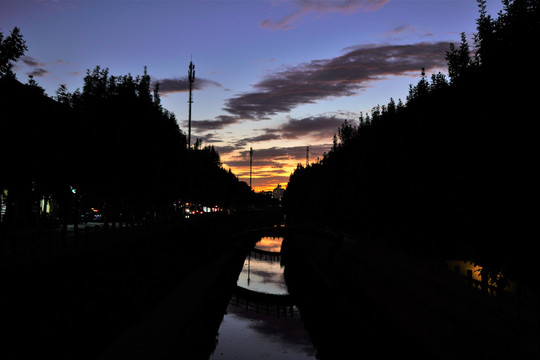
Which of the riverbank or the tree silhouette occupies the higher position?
the tree silhouette

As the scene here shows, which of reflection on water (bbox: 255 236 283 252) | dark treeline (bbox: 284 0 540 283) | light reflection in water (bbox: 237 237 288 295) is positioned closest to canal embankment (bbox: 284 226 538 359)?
dark treeline (bbox: 284 0 540 283)

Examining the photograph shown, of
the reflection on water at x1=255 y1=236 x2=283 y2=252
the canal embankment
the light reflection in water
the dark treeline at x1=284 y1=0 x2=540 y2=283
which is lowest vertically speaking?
the reflection on water at x1=255 y1=236 x2=283 y2=252

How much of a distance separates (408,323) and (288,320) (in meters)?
16.5

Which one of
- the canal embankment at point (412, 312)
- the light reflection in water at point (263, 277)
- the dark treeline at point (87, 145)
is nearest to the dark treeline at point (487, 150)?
the canal embankment at point (412, 312)

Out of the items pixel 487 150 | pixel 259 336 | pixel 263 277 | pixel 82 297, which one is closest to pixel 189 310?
pixel 82 297

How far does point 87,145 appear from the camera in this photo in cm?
3173

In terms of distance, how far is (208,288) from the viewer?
93.2 feet

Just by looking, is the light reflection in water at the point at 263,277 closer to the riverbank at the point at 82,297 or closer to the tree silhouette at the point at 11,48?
the riverbank at the point at 82,297

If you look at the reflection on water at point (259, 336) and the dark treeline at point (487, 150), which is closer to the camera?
the dark treeline at point (487, 150)

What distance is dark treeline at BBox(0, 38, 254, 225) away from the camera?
2356cm

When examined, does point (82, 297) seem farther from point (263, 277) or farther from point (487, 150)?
point (263, 277)

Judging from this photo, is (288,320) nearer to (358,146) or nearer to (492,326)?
(358,146)

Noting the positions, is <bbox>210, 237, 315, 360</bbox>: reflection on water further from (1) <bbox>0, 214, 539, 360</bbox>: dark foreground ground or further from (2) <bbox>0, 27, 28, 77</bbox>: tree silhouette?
(2) <bbox>0, 27, 28, 77</bbox>: tree silhouette

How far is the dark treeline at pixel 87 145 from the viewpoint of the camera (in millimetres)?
23562
